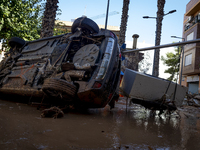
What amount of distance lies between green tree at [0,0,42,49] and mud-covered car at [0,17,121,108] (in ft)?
17.9

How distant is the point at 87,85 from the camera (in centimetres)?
→ 367

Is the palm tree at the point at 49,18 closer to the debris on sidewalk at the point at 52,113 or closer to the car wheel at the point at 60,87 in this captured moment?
the car wheel at the point at 60,87

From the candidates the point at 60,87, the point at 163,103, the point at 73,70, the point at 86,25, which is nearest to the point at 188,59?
the point at 163,103

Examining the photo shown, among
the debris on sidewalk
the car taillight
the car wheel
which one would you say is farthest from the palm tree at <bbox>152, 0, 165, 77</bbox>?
the debris on sidewalk

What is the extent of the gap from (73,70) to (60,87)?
578 millimetres

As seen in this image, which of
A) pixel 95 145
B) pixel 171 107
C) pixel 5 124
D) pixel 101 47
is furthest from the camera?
pixel 171 107

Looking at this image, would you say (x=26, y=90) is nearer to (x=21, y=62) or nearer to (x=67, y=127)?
(x=21, y=62)

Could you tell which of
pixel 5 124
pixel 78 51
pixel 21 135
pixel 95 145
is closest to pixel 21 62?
pixel 78 51

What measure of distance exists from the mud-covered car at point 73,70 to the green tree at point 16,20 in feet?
17.9

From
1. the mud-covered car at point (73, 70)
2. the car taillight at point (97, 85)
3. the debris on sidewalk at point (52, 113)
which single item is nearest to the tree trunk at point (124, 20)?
the mud-covered car at point (73, 70)

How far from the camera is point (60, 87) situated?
3.53 m

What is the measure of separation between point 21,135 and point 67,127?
75 cm

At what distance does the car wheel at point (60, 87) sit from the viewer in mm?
3529

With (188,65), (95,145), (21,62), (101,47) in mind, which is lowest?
(95,145)
